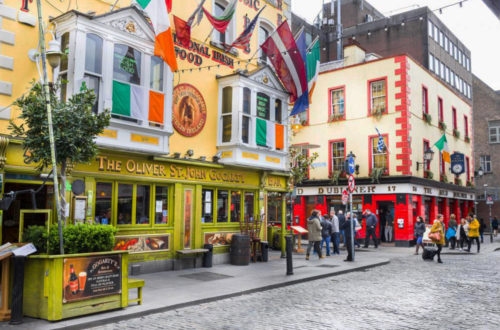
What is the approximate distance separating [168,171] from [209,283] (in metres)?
3.80

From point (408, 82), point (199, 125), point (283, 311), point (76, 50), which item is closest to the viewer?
point (283, 311)

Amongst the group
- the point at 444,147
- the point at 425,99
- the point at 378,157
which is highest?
the point at 425,99

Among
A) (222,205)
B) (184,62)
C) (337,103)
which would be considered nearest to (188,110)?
(184,62)

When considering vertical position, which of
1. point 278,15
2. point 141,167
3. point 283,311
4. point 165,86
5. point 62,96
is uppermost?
point 278,15

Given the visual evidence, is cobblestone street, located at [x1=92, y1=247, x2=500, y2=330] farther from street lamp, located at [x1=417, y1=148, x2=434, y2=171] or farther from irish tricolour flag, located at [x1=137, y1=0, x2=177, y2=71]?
street lamp, located at [x1=417, y1=148, x2=434, y2=171]

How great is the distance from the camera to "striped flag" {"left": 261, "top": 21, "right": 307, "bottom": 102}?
15008mm

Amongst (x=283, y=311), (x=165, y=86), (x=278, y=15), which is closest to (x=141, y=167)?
(x=165, y=86)

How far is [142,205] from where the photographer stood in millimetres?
13109

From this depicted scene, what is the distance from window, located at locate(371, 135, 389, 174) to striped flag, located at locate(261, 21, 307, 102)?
11804mm

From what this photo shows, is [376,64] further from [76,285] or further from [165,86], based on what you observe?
[76,285]

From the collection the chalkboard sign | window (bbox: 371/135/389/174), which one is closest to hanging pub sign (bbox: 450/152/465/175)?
window (bbox: 371/135/389/174)

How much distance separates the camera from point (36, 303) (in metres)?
7.63

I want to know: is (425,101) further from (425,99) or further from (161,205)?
(161,205)

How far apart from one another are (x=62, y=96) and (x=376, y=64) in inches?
821
